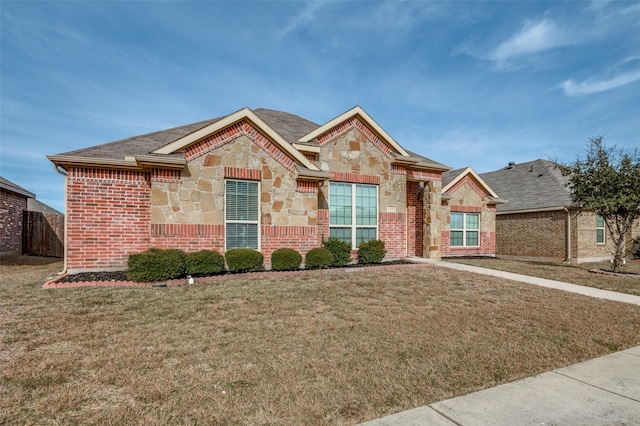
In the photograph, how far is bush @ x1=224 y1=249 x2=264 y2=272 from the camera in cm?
966

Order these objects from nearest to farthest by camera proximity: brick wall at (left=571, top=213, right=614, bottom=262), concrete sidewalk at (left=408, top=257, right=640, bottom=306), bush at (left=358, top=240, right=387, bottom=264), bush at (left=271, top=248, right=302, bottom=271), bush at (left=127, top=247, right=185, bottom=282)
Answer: concrete sidewalk at (left=408, top=257, right=640, bottom=306) < bush at (left=127, top=247, right=185, bottom=282) < bush at (left=271, top=248, right=302, bottom=271) < bush at (left=358, top=240, right=387, bottom=264) < brick wall at (left=571, top=213, right=614, bottom=262)

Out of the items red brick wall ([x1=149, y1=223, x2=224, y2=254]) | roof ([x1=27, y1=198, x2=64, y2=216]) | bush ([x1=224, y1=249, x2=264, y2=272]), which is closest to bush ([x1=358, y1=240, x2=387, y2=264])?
bush ([x1=224, y1=249, x2=264, y2=272])

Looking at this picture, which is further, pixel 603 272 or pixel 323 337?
pixel 603 272

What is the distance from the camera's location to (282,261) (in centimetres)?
1022

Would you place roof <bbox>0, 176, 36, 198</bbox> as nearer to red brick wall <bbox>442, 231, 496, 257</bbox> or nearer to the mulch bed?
the mulch bed

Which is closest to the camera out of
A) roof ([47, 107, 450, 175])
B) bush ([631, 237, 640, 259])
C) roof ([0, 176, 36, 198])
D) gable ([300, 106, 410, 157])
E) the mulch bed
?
the mulch bed

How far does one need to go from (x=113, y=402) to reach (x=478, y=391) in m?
3.45

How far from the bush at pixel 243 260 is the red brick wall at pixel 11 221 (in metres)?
12.4

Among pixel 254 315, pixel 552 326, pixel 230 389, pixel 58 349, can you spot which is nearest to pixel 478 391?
pixel 230 389

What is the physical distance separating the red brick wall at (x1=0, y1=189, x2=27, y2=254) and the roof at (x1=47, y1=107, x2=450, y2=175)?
8.53 m

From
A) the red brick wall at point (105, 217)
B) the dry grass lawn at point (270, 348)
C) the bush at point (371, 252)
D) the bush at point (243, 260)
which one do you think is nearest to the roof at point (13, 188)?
the red brick wall at point (105, 217)

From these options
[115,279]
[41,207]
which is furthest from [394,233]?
[41,207]

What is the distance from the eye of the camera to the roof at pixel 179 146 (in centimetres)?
949

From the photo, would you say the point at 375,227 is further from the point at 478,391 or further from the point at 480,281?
the point at 478,391
